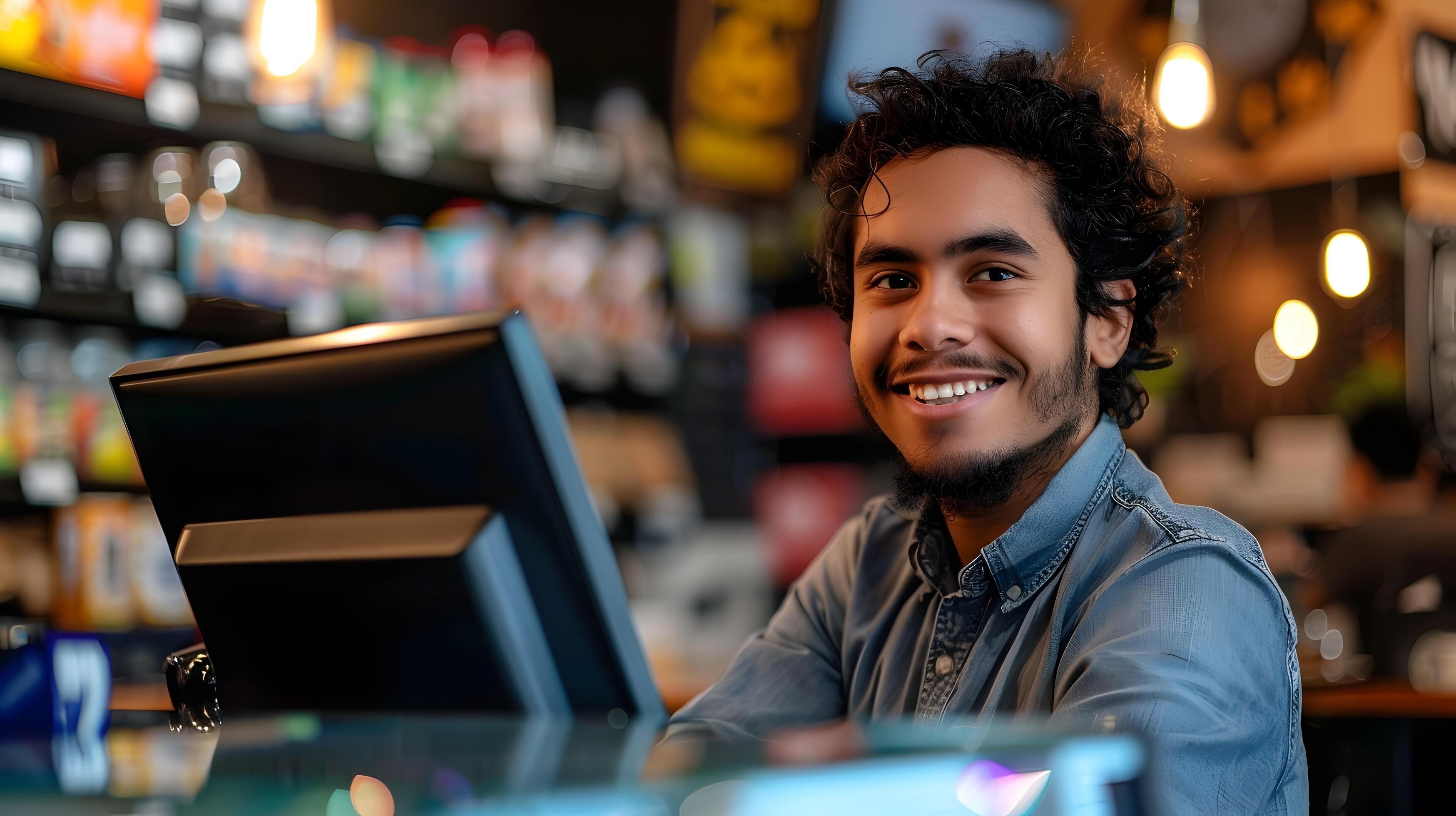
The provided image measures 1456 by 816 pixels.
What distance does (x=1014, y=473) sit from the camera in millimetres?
1320

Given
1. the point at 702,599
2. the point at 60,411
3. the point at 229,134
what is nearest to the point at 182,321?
the point at 60,411

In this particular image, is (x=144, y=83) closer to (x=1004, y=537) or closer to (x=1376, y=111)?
(x=1004, y=537)

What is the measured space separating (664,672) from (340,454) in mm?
2734

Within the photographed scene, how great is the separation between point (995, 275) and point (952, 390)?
0.13 m

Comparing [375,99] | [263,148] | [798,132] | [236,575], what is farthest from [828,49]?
[236,575]

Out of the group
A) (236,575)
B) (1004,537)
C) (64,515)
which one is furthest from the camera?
(64,515)

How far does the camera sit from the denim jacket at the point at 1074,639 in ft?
3.13

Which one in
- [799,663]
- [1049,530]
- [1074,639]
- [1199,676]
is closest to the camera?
[1199,676]

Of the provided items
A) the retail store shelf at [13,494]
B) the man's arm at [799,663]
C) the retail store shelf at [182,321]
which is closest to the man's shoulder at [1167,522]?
the man's arm at [799,663]

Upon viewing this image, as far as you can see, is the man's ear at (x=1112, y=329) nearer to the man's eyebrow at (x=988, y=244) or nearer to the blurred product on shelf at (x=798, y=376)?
the man's eyebrow at (x=988, y=244)

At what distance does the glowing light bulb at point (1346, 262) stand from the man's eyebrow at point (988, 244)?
11.8ft

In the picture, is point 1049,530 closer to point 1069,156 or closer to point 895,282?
point 895,282

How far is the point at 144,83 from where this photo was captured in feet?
8.75

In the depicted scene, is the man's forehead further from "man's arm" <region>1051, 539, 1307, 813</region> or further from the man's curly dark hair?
"man's arm" <region>1051, 539, 1307, 813</region>
